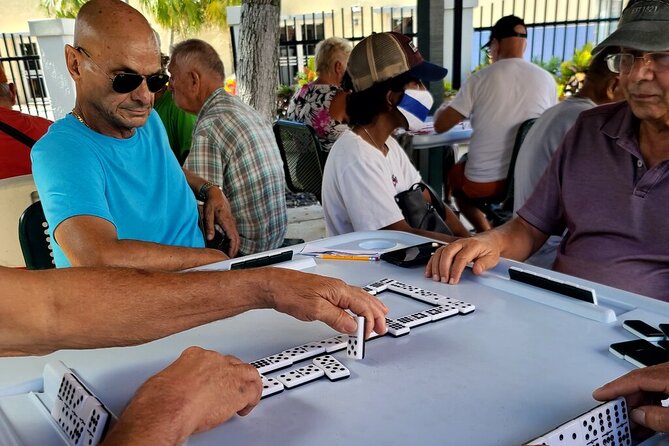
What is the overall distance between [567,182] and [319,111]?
3.12 m

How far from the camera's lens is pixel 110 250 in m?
1.82

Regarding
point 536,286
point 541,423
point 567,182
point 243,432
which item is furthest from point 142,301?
point 567,182

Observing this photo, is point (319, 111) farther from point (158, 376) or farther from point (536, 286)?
point (158, 376)

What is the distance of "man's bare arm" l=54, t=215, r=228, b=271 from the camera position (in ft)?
5.94

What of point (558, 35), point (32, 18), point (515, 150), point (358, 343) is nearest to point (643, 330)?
point (358, 343)

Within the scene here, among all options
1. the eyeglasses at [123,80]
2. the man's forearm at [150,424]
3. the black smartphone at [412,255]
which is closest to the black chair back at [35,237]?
the eyeglasses at [123,80]

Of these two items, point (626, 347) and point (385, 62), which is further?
point (385, 62)

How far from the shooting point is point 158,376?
0.99 m

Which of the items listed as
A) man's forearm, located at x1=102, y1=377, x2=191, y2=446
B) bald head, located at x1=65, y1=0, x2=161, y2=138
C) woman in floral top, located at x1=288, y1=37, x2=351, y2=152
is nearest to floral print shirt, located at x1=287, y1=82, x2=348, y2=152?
woman in floral top, located at x1=288, y1=37, x2=351, y2=152

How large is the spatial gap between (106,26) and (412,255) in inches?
54.9

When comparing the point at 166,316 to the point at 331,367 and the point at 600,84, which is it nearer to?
the point at 331,367

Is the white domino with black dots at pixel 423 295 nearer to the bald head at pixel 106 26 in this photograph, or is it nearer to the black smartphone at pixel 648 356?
the black smartphone at pixel 648 356

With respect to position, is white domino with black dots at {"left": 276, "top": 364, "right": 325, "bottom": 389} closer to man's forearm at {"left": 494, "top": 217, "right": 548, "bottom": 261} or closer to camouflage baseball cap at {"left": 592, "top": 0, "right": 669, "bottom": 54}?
man's forearm at {"left": 494, "top": 217, "right": 548, "bottom": 261}

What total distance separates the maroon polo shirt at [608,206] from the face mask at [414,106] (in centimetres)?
73
